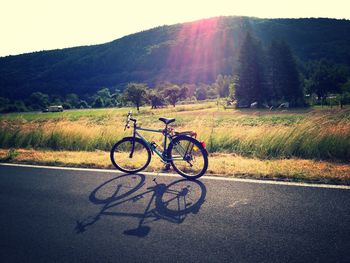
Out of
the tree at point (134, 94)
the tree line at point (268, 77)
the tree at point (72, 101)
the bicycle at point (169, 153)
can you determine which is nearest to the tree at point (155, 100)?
the tree at point (134, 94)

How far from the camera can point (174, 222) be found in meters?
3.43

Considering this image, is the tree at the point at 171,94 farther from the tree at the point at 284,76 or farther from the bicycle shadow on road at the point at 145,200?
the bicycle shadow on road at the point at 145,200

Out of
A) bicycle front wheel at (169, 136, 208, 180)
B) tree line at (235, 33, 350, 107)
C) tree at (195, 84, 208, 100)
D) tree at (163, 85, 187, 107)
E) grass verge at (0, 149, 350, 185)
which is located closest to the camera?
grass verge at (0, 149, 350, 185)

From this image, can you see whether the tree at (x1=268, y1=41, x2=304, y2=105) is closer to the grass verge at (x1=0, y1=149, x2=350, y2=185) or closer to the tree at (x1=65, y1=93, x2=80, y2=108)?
the grass verge at (x1=0, y1=149, x2=350, y2=185)

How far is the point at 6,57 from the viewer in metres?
150

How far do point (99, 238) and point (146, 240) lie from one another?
2.04 feet

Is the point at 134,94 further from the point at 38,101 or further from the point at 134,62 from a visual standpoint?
the point at 134,62

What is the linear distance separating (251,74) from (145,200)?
60.0 metres

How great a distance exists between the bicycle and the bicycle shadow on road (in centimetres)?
54

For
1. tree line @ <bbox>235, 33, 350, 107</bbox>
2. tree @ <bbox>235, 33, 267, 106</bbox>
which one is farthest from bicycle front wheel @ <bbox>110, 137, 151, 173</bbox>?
tree @ <bbox>235, 33, 267, 106</bbox>

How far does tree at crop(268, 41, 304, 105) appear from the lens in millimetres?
57531

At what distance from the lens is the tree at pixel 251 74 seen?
58.6m

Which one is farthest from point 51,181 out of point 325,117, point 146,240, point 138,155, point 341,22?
point 341,22

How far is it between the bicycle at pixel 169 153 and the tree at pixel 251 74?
5634 cm
